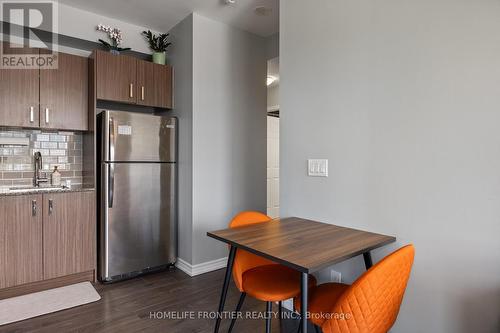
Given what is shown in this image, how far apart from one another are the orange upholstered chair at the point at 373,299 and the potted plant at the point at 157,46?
3.09 m

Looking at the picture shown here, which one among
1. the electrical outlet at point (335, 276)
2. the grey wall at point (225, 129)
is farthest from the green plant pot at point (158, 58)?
the electrical outlet at point (335, 276)

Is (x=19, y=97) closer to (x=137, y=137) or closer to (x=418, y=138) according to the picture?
(x=137, y=137)

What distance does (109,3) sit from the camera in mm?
2836

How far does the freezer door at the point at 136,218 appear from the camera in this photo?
2828mm

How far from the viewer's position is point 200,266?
3125 mm

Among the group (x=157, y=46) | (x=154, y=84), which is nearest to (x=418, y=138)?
(x=154, y=84)

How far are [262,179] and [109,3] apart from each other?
250cm

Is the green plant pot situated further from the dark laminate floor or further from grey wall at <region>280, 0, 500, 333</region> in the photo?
the dark laminate floor

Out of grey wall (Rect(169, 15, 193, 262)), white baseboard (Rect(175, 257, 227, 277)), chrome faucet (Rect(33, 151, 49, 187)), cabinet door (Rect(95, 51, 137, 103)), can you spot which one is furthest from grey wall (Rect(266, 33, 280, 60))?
chrome faucet (Rect(33, 151, 49, 187))

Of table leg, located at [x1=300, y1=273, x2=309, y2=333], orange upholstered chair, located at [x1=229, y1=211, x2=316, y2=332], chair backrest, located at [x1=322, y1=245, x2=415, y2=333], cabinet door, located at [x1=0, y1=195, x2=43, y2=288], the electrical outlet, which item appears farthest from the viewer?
cabinet door, located at [x1=0, y1=195, x2=43, y2=288]

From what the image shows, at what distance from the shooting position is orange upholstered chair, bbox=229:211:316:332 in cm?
156

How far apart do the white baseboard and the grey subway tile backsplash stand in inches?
57.6

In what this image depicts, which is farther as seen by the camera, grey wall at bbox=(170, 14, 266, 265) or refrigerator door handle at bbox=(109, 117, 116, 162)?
grey wall at bbox=(170, 14, 266, 265)

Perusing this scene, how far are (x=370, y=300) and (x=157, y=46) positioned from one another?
3.32m
